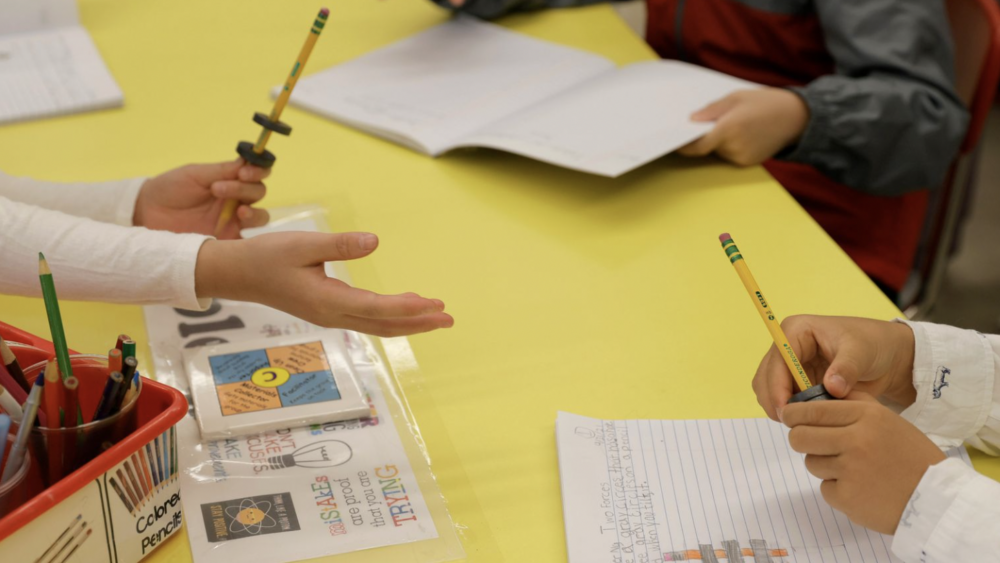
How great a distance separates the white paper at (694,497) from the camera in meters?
0.63

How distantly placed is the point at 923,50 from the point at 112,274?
3.18 ft

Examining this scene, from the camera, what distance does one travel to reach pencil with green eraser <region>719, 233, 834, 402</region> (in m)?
0.63

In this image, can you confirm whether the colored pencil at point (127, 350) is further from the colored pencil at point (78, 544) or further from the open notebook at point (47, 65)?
the open notebook at point (47, 65)

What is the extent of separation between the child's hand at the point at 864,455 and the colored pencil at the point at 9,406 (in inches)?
18.1

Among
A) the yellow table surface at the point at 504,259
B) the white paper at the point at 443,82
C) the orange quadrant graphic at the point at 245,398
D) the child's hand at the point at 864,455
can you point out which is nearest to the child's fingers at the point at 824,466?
the child's hand at the point at 864,455

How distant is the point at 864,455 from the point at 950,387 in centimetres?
15

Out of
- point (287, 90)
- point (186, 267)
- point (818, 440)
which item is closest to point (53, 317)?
A: point (186, 267)

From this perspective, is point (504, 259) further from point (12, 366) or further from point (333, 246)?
point (12, 366)

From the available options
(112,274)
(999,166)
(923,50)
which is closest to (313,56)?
(112,274)

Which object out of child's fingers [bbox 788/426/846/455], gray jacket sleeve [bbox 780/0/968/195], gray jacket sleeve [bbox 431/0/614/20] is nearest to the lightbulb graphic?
child's fingers [bbox 788/426/846/455]

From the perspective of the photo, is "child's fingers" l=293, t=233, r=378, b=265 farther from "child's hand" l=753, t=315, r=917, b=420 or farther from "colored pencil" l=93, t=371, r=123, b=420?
"child's hand" l=753, t=315, r=917, b=420

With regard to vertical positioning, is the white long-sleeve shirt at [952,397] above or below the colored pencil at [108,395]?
below

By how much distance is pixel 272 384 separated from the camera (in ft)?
2.48

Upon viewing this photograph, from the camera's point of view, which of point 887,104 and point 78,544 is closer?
point 78,544
